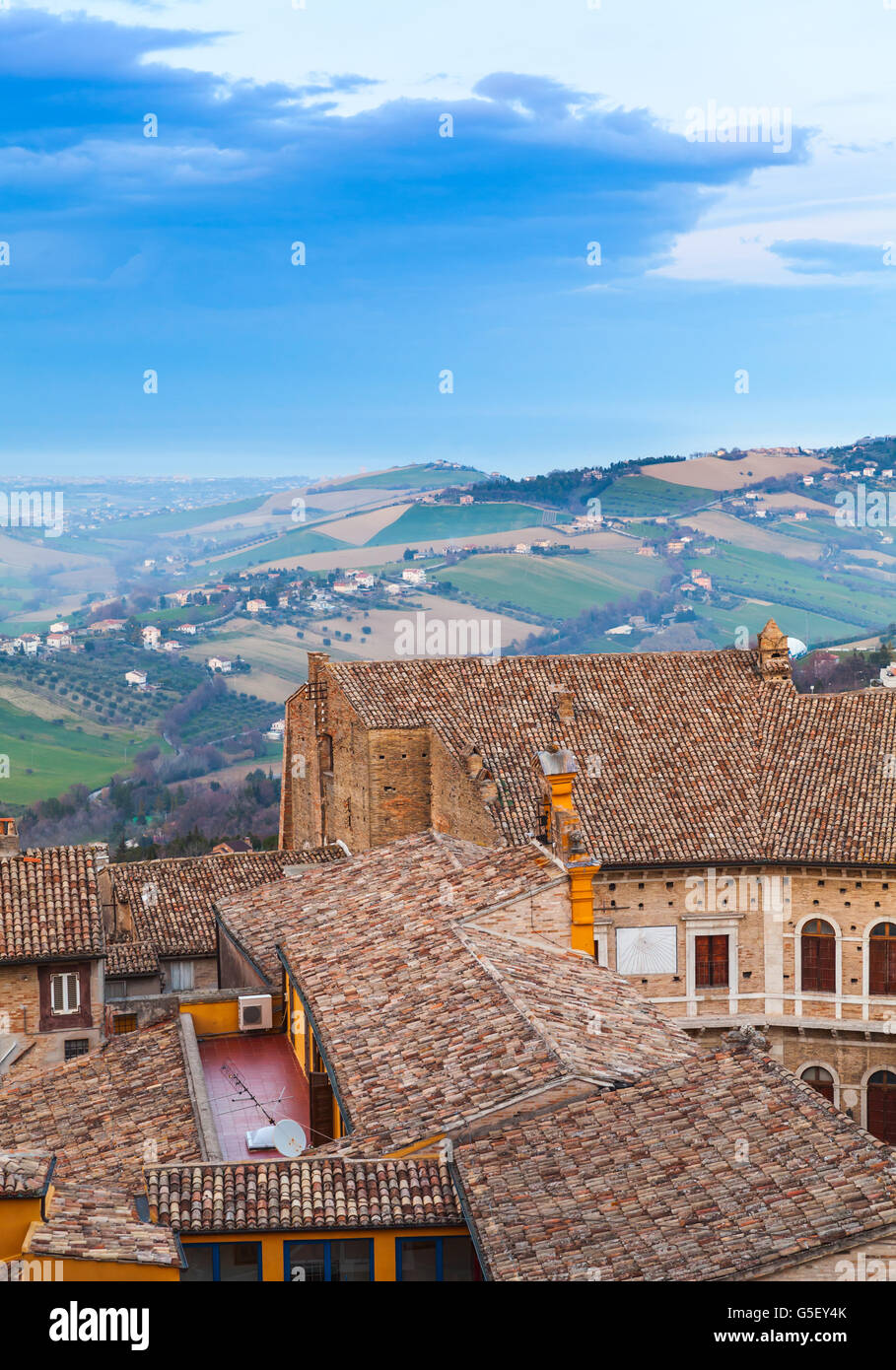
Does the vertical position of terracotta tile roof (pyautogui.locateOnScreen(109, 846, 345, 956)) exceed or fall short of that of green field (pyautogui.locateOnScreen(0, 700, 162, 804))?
it exceeds it

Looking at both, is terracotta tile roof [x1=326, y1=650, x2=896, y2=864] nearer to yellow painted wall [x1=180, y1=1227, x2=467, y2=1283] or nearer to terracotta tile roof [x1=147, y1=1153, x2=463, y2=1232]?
terracotta tile roof [x1=147, y1=1153, x2=463, y2=1232]

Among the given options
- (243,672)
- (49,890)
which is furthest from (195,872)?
(243,672)

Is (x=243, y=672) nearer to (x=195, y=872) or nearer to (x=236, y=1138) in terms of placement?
(x=195, y=872)

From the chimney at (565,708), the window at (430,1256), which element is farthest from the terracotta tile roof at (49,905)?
the window at (430,1256)

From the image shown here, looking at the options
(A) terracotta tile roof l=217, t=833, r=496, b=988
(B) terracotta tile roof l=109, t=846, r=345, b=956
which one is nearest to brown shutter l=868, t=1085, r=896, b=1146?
(A) terracotta tile roof l=217, t=833, r=496, b=988

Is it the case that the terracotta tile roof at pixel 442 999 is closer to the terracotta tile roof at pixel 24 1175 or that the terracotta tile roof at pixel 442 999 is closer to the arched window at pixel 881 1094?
the terracotta tile roof at pixel 24 1175

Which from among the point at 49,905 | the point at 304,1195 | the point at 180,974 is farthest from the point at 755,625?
the point at 304,1195
